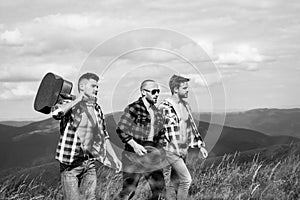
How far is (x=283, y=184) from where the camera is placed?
7.55 metres

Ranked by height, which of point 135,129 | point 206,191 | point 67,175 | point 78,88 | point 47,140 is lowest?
point 47,140

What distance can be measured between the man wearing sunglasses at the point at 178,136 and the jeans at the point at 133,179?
0.76ft

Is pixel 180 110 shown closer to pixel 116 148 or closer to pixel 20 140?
pixel 116 148

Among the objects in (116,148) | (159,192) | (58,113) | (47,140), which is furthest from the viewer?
(47,140)

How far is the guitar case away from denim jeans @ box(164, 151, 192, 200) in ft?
5.40

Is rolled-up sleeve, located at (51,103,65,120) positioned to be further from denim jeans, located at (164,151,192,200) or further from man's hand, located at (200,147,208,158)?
man's hand, located at (200,147,208,158)

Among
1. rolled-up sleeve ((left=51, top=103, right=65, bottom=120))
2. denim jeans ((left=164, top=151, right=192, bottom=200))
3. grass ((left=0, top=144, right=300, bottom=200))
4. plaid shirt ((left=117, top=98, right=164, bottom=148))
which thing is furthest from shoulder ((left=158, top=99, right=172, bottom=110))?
rolled-up sleeve ((left=51, top=103, right=65, bottom=120))

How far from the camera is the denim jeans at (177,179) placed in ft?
20.0

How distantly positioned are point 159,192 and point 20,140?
9360cm

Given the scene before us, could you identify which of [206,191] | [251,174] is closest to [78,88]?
[206,191]

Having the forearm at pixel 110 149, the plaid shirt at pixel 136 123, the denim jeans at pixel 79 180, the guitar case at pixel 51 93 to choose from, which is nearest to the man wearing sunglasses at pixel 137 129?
the plaid shirt at pixel 136 123

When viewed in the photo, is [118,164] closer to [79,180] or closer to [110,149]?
[110,149]

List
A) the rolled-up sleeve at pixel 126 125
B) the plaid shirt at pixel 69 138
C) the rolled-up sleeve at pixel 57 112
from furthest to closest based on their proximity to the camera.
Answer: the rolled-up sleeve at pixel 126 125
the plaid shirt at pixel 69 138
the rolled-up sleeve at pixel 57 112

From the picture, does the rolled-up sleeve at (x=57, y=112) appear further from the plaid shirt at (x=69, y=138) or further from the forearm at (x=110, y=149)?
the forearm at (x=110, y=149)
